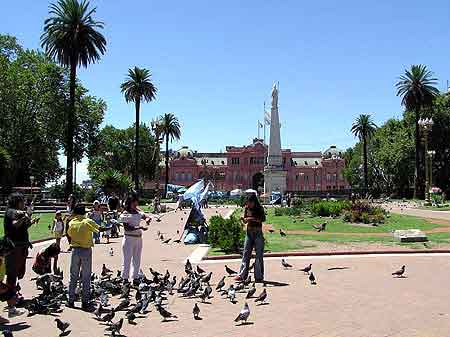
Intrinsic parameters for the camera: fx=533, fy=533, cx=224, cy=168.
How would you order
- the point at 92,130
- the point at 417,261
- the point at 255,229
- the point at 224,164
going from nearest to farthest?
the point at 255,229 < the point at 417,261 < the point at 92,130 < the point at 224,164

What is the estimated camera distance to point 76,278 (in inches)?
337

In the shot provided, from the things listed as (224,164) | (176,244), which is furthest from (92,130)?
(224,164)

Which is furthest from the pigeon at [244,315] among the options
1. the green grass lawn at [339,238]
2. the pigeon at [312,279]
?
the green grass lawn at [339,238]

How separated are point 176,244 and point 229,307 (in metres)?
10.2

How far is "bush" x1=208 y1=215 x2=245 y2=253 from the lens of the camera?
15625mm

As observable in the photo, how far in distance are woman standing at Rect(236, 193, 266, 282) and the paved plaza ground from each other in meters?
0.45

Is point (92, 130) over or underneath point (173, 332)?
over

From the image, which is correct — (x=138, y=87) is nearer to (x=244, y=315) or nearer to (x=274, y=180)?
(x=274, y=180)

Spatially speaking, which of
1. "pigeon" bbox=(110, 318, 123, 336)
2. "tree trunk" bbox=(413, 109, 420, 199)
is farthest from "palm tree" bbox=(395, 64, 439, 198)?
"pigeon" bbox=(110, 318, 123, 336)

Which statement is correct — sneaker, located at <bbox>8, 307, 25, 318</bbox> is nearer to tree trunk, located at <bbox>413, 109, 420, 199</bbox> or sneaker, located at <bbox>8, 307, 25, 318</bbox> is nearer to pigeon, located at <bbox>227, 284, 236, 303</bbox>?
pigeon, located at <bbox>227, 284, 236, 303</bbox>

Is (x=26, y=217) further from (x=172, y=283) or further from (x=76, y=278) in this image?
(x=172, y=283)

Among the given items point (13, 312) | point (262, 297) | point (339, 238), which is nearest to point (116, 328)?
point (13, 312)

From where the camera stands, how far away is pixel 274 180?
221ft

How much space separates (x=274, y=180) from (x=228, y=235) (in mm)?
52087
